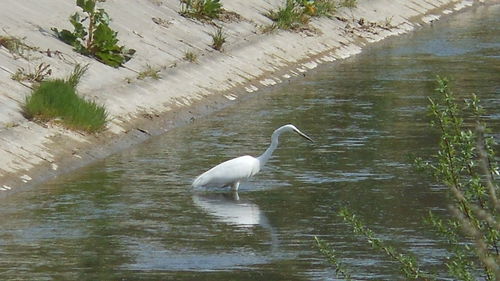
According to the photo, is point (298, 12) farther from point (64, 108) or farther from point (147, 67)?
point (64, 108)

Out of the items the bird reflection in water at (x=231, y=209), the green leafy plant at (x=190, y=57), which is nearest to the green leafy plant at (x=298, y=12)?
the green leafy plant at (x=190, y=57)

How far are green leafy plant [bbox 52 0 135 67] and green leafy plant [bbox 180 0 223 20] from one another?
5.19m

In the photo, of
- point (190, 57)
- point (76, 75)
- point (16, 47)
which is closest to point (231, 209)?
point (76, 75)

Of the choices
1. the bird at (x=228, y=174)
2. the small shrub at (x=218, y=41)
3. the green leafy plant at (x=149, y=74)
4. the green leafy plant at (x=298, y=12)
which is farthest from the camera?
the green leafy plant at (x=298, y=12)

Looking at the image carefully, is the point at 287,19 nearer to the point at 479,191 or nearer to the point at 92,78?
the point at 92,78

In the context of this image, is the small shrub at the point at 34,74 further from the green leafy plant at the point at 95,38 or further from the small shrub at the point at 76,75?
the green leafy plant at the point at 95,38

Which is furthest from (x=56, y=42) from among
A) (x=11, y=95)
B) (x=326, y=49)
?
(x=326, y=49)

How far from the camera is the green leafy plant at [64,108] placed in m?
20.2

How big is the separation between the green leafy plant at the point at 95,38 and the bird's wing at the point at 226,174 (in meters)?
7.26

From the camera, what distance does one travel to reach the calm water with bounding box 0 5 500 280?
1391cm

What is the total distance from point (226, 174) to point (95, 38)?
26.3 feet

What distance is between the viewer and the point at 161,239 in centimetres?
1506

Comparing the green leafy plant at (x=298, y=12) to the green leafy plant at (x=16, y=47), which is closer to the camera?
the green leafy plant at (x=16, y=47)

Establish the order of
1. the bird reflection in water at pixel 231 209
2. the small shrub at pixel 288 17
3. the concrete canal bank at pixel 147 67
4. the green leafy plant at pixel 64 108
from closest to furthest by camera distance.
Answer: the bird reflection in water at pixel 231 209
the concrete canal bank at pixel 147 67
the green leafy plant at pixel 64 108
the small shrub at pixel 288 17
